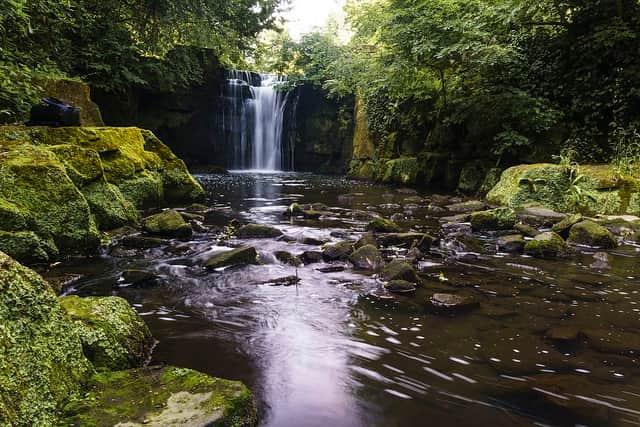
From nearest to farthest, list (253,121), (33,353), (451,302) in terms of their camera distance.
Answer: (33,353), (451,302), (253,121)

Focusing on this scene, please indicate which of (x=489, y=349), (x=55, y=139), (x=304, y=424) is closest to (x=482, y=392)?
(x=489, y=349)

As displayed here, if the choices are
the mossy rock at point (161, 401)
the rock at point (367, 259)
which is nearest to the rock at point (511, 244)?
the rock at point (367, 259)

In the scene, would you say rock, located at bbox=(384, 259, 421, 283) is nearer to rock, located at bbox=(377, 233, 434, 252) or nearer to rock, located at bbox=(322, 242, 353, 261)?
rock, located at bbox=(322, 242, 353, 261)

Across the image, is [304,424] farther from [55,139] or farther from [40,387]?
[55,139]

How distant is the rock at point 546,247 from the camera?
5.63 m

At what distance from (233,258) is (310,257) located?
976 millimetres

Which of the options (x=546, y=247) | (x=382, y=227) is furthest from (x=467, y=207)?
(x=546, y=247)

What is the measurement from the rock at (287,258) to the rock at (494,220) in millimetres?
Result: 3695

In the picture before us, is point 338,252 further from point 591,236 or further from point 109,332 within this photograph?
point 591,236

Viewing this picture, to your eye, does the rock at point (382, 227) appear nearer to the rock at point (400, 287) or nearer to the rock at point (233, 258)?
the rock at point (233, 258)

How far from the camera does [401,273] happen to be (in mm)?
4445

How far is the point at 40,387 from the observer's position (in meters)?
1.70

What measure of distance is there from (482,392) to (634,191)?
7700mm

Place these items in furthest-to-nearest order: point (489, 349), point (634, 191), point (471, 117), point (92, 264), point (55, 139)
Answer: point (471, 117) < point (634, 191) < point (55, 139) < point (92, 264) < point (489, 349)
